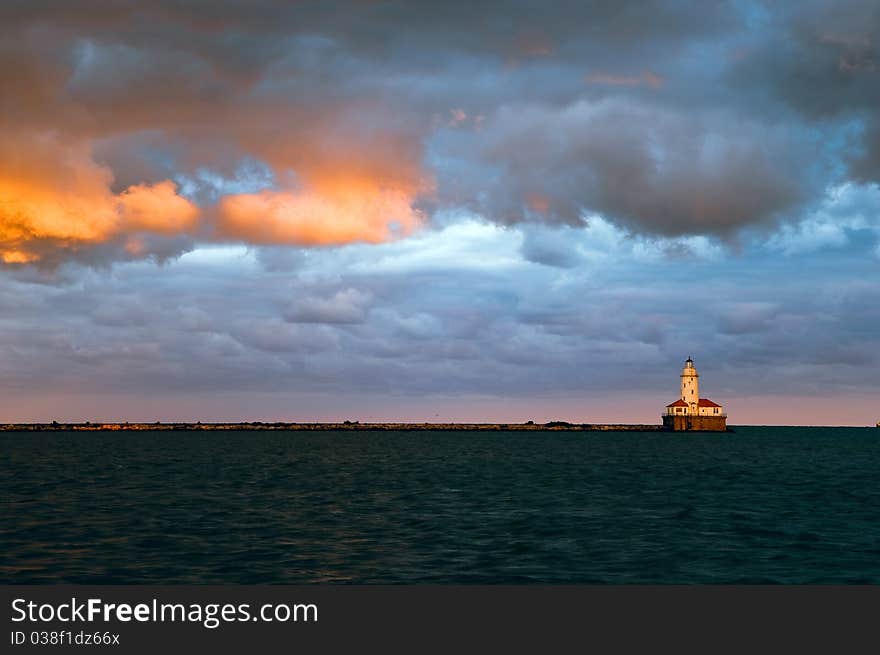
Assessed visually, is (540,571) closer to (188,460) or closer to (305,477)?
(305,477)

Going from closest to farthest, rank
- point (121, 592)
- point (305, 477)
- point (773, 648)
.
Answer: point (773, 648), point (121, 592), point (305, 477)

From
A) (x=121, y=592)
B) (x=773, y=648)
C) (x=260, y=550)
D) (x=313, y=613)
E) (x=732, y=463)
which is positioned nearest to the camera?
(x=773, y=648)

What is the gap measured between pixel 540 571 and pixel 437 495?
26.3 metres

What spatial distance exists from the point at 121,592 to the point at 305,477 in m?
48.7

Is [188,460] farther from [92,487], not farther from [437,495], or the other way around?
[437,495]

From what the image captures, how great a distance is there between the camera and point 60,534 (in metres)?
35.9

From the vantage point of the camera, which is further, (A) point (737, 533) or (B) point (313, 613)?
(A) point (737, 533)

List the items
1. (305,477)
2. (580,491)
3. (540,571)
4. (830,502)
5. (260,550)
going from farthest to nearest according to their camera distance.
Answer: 1. (305,477)
2. (580,491)
3. (830,502)
4. (260,550)
5. (540,571)

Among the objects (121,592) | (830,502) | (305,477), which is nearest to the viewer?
(121,592)

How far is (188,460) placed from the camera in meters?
99.3

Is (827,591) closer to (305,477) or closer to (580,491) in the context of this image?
(580,491)

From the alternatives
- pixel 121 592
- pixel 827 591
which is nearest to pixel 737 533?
pixel 827 591

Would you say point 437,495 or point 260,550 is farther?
point 437,495

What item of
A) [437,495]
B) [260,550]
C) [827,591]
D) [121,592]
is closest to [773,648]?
[827,591]
